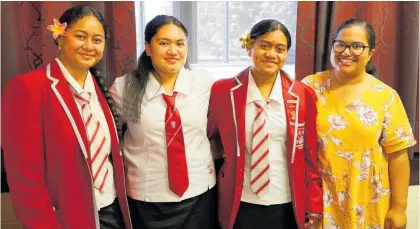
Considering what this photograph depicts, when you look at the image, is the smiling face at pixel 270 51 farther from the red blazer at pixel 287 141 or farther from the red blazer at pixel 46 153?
the red blazer at pixel 46 153

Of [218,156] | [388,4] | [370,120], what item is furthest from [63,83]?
[388,4]

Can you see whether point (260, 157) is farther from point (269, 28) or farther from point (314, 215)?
point (269, 28)

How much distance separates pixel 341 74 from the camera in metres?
1.76

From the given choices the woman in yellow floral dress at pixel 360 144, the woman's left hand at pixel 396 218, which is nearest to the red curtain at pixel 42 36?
the woman in yellow floral dress at pixel 360 144

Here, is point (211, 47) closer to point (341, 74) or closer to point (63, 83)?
point (341, 74)

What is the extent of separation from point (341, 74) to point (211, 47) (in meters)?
1.05

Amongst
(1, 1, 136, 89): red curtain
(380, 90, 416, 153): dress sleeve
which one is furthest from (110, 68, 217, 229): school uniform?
(380, 90, 416, 153): dress sleeve

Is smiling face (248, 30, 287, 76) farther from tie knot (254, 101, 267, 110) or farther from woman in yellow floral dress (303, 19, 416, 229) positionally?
woman in yellow floral dress (303, 19, 416, 229)

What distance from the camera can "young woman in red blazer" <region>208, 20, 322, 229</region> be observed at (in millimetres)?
1668

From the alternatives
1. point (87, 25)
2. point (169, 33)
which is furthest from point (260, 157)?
point (87, 25)

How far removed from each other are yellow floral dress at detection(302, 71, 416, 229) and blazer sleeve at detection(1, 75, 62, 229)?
1054 mm

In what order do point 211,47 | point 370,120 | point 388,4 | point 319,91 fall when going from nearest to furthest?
point 370,120 < point 319,91 < point 388,4 < point 211,47

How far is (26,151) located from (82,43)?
398 millimetres

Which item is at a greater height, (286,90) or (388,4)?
(388,4)
